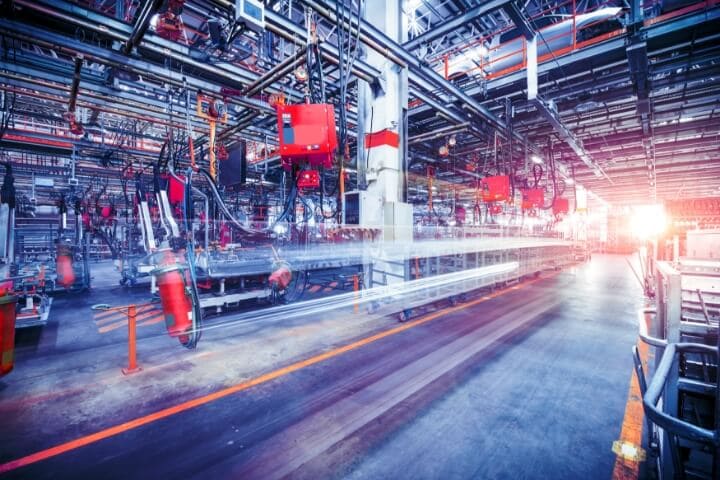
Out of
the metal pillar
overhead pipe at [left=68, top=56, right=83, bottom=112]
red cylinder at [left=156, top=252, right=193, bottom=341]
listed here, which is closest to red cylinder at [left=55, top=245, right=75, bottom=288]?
overhead pipe at [left=68, top=56, right=83, bottom=112]

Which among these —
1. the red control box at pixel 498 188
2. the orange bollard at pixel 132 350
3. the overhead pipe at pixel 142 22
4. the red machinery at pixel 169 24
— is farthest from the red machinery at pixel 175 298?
the red control box at pixel 498 188

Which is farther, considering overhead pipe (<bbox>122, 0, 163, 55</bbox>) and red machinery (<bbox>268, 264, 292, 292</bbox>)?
red machinery (<bbox>268, 264, 292, 292</bbox>)

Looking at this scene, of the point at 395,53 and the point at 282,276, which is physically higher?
the point at 395,53

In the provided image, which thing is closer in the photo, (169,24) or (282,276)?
(169,24)

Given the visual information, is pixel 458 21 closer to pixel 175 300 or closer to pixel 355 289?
pixel 355 289

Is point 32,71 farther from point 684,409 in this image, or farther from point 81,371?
point 684,409

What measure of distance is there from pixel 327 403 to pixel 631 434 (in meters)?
2.76

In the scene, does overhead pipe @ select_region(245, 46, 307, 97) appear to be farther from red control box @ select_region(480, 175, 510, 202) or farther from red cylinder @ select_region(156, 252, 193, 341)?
red control box @ select_region(480, 175, 510, 202)

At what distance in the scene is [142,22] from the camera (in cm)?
431

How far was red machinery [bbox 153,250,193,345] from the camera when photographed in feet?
13.9

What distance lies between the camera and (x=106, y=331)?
5.78 meters

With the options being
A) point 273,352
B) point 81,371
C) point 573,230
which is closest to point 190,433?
point 273,352

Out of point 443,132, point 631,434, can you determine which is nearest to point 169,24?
point 443,132

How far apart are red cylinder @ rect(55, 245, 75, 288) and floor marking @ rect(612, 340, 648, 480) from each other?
12996 mm
